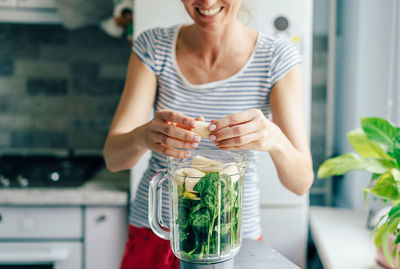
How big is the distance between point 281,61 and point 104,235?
3.43 feet

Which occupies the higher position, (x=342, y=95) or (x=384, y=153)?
(x=342, y=95)

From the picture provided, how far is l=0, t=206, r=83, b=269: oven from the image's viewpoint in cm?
164

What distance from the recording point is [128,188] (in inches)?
66.6

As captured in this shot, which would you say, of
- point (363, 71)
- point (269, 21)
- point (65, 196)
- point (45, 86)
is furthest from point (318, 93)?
point (45, 86)

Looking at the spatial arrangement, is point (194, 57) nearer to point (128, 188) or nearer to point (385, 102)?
point (128, 188)


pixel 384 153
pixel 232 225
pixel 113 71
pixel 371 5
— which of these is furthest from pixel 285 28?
pixel 232 225

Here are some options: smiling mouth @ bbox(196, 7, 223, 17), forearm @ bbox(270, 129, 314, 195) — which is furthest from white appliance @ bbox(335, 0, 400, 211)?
smiling mouth @ bbox(196, 7, 223, 17)

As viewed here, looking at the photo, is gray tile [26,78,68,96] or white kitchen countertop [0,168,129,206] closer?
white kitchen countertop [0,168,129,206]

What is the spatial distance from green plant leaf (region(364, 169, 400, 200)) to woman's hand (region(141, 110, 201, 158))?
0.39 meters

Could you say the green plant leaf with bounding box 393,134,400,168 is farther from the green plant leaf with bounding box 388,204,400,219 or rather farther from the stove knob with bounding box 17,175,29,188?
the stove knob with bounding box 17,175,29,188

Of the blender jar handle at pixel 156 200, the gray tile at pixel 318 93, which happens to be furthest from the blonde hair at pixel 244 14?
the blender jar handle at pixel 156 200

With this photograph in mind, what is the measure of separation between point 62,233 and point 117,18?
90cm

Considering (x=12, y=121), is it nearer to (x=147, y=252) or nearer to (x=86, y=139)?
(x=86, y=139)

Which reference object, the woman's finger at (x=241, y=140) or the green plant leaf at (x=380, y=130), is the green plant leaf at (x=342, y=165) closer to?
the green plant leaf at (x=380, y=130)
